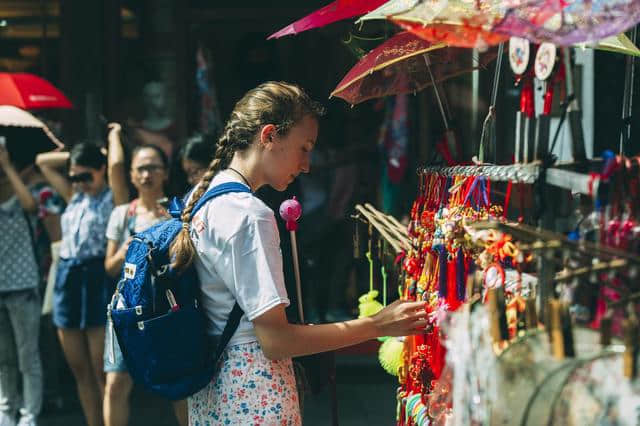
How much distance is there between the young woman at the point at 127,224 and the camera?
487 cm

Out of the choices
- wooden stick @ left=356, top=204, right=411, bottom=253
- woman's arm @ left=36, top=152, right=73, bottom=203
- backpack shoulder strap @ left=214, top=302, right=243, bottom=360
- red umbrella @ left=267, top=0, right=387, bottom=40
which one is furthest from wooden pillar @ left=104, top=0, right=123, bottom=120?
backpack shoulder strap @ left=214, top=302, right=243, bottom=360

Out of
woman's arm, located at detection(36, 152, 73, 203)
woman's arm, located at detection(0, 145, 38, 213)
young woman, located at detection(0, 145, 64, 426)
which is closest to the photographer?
young woman, located at detection(0, 145, 64, 426)

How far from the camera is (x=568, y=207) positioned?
6488 millimetres

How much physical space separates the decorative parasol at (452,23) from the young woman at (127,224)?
316cm

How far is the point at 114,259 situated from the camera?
4945 mm

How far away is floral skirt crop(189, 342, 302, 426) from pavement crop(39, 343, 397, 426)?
11.4 ft

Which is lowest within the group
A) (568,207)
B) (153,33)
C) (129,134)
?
(568,207)

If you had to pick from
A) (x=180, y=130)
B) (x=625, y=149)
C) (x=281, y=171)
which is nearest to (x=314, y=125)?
(x=281, y=171)

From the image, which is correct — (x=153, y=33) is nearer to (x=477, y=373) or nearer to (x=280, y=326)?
(x=280, y=326)

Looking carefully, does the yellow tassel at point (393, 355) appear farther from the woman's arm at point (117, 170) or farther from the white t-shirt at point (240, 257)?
the woman's arm at point (117, 170)

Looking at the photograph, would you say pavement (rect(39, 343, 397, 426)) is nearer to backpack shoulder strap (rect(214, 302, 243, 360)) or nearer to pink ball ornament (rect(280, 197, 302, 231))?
pink ball ornament (rect(280, 197, 302, 231))

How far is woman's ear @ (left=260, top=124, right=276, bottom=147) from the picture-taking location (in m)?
2.55

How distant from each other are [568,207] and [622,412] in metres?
5.08

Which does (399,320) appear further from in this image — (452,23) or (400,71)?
(400,71)
